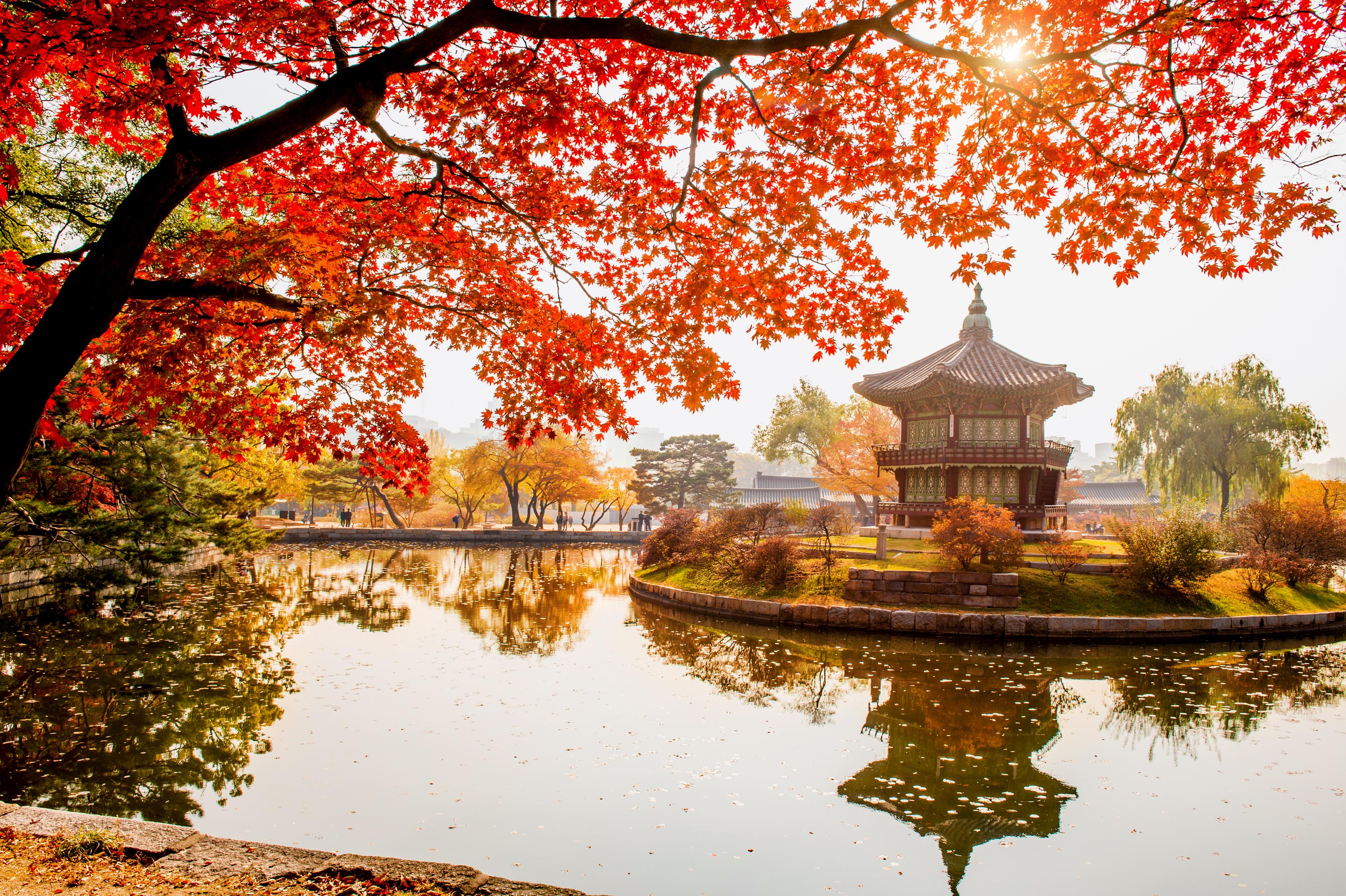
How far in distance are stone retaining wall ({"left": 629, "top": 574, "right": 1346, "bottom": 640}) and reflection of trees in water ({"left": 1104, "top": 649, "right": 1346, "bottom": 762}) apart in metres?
1.25

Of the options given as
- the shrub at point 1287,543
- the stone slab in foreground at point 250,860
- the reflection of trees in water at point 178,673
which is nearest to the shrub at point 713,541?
the reflection of trees in water at point 178,673

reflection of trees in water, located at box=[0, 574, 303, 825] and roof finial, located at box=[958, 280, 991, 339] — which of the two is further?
roof finial, located at box=[958, 280, 991, 339]

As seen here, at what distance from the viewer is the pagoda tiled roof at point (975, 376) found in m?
23.0

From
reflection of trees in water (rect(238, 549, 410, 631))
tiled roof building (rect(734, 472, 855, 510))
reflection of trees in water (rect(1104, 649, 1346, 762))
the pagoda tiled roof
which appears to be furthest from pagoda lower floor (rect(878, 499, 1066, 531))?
tiled roof building (rect(734, 472, 855, 510))

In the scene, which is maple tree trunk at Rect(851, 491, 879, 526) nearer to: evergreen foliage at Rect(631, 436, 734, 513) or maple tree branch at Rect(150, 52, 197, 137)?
evergreen foliage at Rect(631, 436, 734, 513)

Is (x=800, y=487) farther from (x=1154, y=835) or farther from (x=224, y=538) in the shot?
(x=1154, y=835)

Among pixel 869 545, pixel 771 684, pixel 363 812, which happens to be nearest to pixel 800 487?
pixel 869 545

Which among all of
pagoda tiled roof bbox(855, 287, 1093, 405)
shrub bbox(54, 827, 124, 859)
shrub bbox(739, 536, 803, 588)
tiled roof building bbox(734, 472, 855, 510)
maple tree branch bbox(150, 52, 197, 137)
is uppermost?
pagoda tiled roof bbox(855, 287, 1093, 405)

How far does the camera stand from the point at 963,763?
670 centimetres

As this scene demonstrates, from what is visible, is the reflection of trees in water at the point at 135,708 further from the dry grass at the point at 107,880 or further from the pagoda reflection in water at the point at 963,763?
the pagoda reflection in water at the point at 963,763

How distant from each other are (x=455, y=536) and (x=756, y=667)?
31.9 m

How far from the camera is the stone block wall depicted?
1434cm

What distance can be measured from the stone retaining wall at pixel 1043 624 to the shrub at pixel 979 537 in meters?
1.58

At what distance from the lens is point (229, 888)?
11.9 feet
